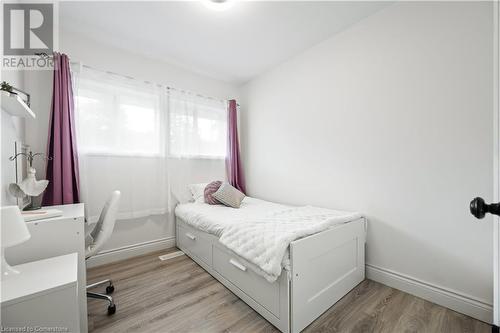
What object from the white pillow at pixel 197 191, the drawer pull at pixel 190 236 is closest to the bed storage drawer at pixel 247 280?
the drawer pull at pixel 190 236

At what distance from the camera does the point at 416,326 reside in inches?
53.4

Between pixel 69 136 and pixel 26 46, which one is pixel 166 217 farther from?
pixel 26 46

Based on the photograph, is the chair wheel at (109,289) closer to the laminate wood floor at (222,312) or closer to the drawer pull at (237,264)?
the laminate wood floor at (222,312)

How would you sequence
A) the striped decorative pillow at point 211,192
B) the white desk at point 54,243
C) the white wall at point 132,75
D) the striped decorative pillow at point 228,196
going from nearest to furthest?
the white desk at point 54,243 → the white wall at point 132,75 → the striped decorative pillow at point 228,196 → the striped decorative pillow at point 211,192

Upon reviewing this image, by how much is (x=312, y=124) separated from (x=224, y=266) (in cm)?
187

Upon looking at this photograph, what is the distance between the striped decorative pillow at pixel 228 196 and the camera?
8.40 feet

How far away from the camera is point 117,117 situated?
233 centimetres

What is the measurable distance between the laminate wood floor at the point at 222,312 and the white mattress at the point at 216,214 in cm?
52

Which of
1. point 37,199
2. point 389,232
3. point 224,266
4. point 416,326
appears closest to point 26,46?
point 37,199

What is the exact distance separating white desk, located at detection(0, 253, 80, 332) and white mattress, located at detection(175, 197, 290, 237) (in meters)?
1.08

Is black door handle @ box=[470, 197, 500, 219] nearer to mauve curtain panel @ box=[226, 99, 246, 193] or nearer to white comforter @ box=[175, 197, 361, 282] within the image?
white comforter @ box=[175, 197, 361, 282]

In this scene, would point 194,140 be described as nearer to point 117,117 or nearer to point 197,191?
point 197,191

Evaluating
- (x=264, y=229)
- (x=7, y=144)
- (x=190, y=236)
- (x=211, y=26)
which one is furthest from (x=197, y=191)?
(x=211, y=26)

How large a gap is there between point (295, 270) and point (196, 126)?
7.75 feet
